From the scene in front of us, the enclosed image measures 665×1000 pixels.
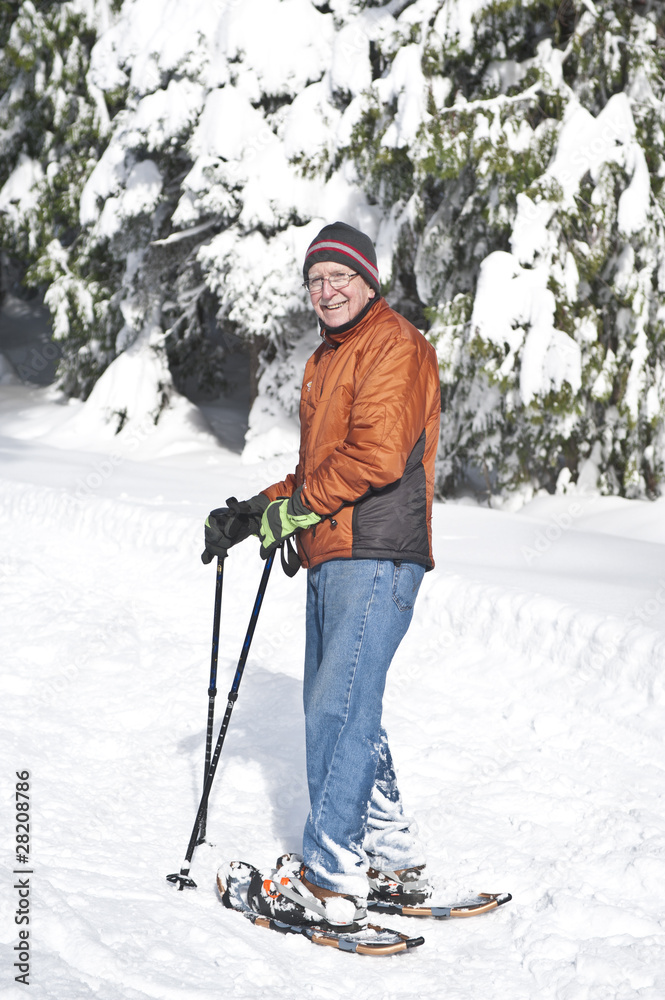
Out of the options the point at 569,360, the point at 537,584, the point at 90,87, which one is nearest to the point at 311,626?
the point at 537,584

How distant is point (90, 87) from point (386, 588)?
1384cm

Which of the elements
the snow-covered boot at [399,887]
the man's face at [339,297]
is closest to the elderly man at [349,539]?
the man's face at [339,297]

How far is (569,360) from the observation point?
27.0 feet

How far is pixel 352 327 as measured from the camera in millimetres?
2785

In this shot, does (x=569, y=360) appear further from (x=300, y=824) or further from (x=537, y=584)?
(x=300, y=824)

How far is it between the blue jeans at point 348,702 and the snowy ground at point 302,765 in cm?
32

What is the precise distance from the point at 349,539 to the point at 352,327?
2.24 feet

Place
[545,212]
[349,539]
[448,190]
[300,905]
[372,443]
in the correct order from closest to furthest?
[372,443], [349,539], [300,905], [545,212], [448,190]

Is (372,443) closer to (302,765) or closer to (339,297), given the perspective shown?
(339,297)

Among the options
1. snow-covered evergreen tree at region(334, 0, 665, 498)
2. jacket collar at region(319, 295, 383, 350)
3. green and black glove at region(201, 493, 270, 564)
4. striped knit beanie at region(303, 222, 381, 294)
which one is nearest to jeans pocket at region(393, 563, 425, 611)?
green and black glove at region(201, 493, 270, 564)

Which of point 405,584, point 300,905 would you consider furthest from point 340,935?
point 405,584

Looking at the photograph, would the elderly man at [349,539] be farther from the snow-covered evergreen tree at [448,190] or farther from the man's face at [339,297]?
the snow-covered evergreen tree at [448,190]

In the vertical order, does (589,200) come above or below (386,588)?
above

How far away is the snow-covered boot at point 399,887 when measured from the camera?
9.86ft
